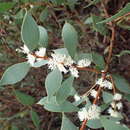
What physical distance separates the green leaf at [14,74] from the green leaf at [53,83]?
0.32ft

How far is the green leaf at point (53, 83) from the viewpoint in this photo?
3.35 feet

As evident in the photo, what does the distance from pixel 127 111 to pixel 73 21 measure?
2.41ft

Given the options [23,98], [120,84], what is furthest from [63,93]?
[23,98]

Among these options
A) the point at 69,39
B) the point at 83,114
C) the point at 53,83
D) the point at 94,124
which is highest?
the point at 69,39

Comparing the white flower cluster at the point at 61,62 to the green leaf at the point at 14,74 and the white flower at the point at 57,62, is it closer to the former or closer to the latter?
the white flower at the point at 57,62

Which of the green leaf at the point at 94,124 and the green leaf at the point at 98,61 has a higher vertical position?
the green leaf at the point at 98,61

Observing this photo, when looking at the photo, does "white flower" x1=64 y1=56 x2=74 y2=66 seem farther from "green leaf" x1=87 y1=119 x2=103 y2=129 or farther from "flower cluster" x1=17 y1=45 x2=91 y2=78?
"green leaf" x1=87 y1=119 x2=103 y2=129

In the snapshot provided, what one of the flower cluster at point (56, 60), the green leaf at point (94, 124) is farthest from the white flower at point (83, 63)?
the green leaf at point (94, 124)

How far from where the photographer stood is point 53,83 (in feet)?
3.42

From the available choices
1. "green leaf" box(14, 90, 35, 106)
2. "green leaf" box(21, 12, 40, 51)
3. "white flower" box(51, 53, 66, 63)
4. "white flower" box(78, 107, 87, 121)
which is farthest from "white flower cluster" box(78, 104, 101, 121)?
"green leaf" box(14, 90, 35, 106)

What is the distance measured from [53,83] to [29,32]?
0.65ft

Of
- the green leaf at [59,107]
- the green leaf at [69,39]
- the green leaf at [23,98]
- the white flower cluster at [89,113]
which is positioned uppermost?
the green leaf at [69,39]

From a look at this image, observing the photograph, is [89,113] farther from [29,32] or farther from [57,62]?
[29,32]

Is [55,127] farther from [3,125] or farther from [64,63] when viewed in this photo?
[64,63]
